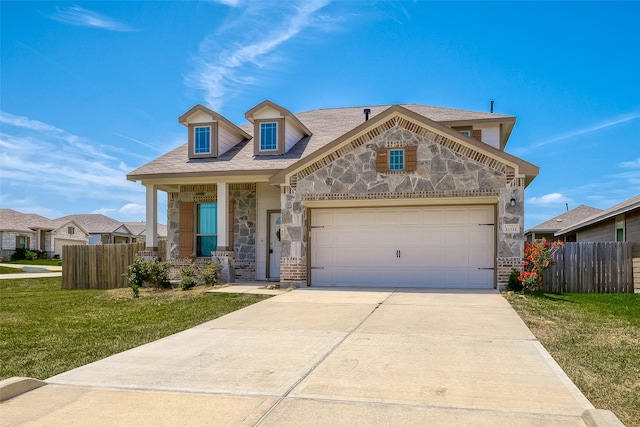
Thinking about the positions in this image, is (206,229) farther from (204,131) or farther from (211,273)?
(204,131)

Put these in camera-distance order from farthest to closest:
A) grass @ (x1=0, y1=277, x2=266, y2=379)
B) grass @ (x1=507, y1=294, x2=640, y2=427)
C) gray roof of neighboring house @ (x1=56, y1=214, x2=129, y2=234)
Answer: gray roof of neighboring house @ (x1=56, y1=214, x2=129, y2=234) → grass @ (x1=0, y1=277, x2=266, y2=379) → grass @ (x1=507, y1=294, x2=640, y2=427)

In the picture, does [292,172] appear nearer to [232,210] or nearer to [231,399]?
[232,210]

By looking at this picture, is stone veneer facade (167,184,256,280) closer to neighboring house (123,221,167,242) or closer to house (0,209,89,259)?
house (0,209,89,259)

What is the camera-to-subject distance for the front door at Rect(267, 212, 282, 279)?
17.8 m

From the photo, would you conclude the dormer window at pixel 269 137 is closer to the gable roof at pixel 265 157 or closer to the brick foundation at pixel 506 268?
the gable roof at pixel 265 157

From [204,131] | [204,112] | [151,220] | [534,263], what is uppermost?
[204,112]

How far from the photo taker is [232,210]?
18188mm

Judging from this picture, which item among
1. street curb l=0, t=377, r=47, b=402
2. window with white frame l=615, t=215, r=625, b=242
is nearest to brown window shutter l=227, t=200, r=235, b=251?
street curb l=0, t=377, r=47, b=402

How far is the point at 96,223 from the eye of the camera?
61.0 m

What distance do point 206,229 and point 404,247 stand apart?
7076 mm

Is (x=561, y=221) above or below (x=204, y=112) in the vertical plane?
below

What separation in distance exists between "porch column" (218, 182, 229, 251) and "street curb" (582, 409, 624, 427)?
43.8 ft

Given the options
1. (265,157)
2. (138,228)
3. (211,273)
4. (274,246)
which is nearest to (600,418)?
(211,273)

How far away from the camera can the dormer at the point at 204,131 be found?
18.0 m
